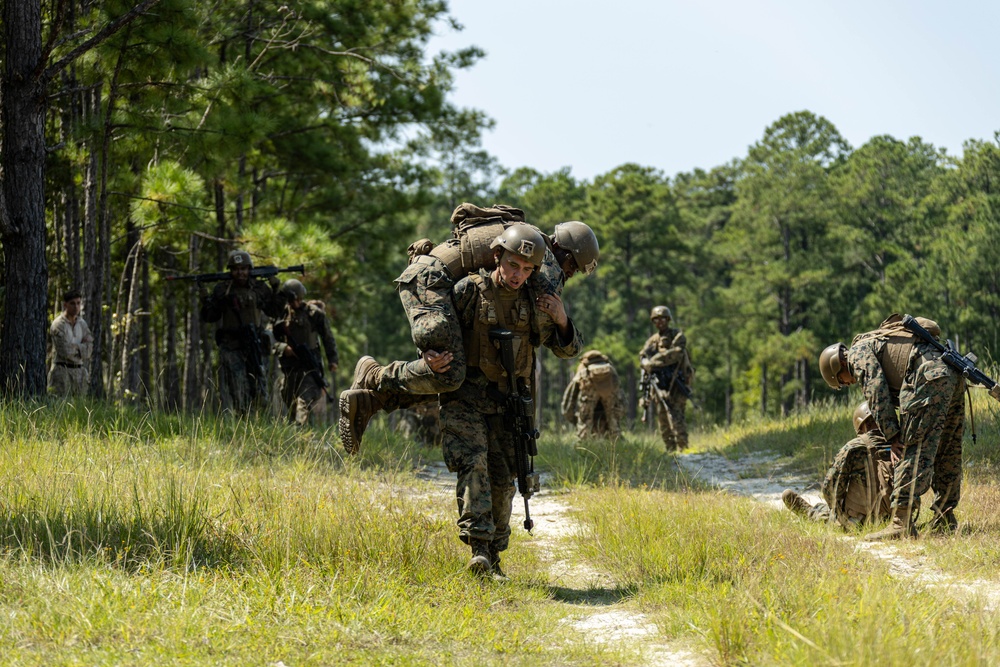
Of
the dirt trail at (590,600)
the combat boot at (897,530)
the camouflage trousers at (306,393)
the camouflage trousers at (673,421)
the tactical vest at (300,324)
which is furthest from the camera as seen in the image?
the camouflage trousers at (673,421)

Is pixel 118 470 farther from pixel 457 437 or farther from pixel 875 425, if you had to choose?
pixel 875 425

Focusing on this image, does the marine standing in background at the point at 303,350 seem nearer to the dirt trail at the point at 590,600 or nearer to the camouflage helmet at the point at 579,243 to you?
the dirt trail at the point at 590,600

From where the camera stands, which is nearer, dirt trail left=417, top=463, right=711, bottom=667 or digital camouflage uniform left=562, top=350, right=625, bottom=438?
dirt trail left=417, top=463, right=711, bottom=667

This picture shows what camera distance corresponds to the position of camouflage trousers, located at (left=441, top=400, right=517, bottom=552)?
17.7ft

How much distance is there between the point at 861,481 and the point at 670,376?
7782mm

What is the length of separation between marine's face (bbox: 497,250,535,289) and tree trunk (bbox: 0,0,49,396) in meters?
5.73

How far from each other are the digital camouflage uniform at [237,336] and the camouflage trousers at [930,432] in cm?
667

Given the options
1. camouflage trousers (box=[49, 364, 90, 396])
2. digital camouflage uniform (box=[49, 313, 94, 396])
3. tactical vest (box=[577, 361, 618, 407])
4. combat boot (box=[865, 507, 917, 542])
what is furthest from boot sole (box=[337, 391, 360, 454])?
tactical vest (box=[577, 361, 618, 407])

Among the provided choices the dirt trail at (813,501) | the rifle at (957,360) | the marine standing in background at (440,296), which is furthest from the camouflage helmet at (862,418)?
the marine standing in background at (440,296)

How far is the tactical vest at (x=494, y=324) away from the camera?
552 centimetres

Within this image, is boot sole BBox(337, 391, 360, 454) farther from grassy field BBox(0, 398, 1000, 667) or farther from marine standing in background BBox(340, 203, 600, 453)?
grassy field BBox(0, 398, 1000, 667)

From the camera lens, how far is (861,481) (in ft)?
24.2

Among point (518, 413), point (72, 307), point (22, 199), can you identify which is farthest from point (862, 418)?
point (72, 307)

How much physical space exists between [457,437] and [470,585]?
815 mm
